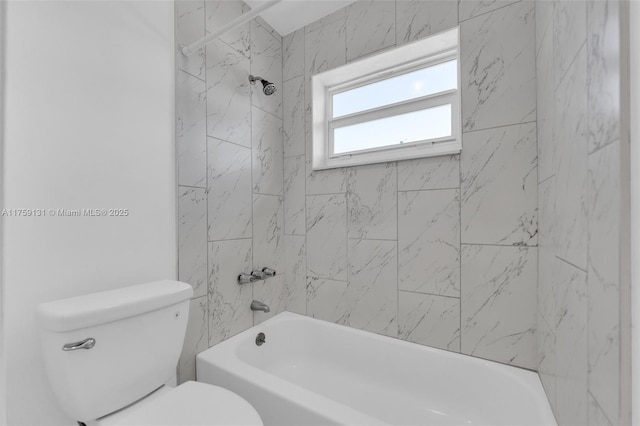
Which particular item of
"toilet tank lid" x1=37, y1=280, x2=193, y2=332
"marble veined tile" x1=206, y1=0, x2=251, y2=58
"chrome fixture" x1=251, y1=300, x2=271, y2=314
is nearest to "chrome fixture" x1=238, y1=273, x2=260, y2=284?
"chrome fixture" x1=251, y1=300, x2=271, y2=314

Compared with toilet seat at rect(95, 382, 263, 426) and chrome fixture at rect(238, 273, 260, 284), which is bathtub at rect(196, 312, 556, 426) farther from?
chrome fixture at rect(238, 273, 260, 284)

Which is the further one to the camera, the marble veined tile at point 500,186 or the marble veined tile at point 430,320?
the marble veined tile at point 430,320

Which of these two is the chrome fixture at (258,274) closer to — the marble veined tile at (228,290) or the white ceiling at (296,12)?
the marble veined tile at (228,290)

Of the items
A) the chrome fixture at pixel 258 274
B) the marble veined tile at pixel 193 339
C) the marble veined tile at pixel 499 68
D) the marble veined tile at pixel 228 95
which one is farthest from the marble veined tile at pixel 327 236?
the marble veined tile at pixel 499 68

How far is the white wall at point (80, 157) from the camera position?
35.2 inches

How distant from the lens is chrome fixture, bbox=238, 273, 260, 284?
1.65 meters

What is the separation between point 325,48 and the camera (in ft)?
6.15

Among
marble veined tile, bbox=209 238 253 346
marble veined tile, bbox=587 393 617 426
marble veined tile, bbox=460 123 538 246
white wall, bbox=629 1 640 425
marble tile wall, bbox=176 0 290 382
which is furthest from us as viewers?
marble veined tile, bbox=209 238 253 346

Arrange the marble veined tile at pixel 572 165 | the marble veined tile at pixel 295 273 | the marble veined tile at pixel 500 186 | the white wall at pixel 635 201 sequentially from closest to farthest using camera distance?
the white wall at pixel 635 201
the marble veined tile at pixel 572 165
the marble veined tile at pixel 500 186
the marble veined tile at pixel 295 273

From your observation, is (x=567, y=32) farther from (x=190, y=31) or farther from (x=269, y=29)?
(x=269, y=29)

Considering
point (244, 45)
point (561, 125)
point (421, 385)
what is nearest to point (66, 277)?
point (244, 45)

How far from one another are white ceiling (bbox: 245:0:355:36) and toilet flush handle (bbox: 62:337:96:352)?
195cm

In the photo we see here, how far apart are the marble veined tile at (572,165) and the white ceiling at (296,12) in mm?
1470

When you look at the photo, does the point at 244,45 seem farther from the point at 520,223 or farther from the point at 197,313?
the point at 520,223
